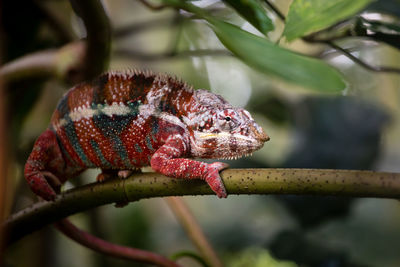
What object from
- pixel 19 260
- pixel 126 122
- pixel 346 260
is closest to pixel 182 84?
pixel 126 122

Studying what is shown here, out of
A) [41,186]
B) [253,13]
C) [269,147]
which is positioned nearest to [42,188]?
[41,186]

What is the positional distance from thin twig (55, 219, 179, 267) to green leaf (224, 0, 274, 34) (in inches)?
27.6

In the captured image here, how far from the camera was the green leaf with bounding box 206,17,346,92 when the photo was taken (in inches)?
16.4

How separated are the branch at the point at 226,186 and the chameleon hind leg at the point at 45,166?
4 cm

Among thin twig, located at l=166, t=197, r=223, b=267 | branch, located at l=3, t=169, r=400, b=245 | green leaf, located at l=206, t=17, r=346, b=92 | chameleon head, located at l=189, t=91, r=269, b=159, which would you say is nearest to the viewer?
green leaf, located at l=206, t=17, r=346, b=92

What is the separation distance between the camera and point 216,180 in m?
0.64

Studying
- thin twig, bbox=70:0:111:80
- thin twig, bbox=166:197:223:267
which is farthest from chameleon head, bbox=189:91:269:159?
thin twig, bbox=166:197:223:267

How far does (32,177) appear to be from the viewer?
0.81m

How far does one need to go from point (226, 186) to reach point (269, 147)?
50.6 inches

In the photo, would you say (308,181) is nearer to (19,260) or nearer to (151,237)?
(151,237)

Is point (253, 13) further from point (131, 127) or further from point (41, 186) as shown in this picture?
point (41, 186)

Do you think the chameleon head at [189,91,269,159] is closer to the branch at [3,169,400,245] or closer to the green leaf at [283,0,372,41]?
the branch at [3,169,400,245]

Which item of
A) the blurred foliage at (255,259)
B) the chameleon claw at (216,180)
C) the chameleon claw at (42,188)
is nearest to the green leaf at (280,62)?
the chameleon claw at (216,180)

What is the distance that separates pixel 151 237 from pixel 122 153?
3.71ft
